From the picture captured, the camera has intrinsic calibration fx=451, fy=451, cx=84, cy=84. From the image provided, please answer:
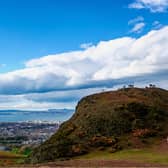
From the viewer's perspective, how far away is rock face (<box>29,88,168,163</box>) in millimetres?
55844

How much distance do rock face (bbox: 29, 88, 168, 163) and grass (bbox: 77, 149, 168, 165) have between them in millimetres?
1646

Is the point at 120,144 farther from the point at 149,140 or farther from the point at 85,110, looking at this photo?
the point at 85,110

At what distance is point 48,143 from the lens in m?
61.1

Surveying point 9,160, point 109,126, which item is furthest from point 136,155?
point 9,160

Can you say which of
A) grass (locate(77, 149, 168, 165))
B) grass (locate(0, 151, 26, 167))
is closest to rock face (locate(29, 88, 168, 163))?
grass (locate(77, 149, 168, 165))

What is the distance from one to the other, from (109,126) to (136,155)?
1250 cm

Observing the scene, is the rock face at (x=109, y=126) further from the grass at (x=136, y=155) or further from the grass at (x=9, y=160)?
the grass at (x=9, y=160)

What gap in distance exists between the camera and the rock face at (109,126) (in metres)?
55.8

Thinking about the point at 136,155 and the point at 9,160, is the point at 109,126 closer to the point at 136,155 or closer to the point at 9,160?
the point at 136,155

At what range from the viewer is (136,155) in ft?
157

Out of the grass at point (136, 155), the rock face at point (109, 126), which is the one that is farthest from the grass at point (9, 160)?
the grass at point (136, 155)

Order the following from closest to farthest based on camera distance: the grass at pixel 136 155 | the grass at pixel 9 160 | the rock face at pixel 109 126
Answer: the grass at pixel 136 155, the grass at pixel 9 160, the rock face at pixel 109 126

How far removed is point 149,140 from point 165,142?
2.37m

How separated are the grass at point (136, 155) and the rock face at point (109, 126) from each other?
1646 mm
